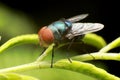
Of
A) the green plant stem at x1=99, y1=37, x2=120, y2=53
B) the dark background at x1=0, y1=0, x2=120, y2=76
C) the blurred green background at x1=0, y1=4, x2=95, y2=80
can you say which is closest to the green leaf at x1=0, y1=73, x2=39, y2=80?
the green plant stem at x1=99, y1=37, x2=120, y2=53

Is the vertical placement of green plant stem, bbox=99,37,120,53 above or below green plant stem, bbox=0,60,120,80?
above

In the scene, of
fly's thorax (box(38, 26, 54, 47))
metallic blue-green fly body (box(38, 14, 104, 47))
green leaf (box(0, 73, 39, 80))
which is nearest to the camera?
green leaf (box(0, 73, 39, 80))

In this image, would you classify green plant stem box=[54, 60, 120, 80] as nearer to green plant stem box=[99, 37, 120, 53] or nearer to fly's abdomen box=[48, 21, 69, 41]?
green plant stem box=[99, 37, 120, 53]

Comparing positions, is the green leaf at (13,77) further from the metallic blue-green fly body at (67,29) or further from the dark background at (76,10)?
the dark background at (76,10)

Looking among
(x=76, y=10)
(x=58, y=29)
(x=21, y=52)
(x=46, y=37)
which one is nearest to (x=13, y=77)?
(x=46, y=37)

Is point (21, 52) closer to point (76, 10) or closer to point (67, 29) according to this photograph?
point (67, 29)

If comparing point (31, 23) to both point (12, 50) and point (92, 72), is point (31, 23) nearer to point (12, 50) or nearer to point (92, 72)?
point (12, 50)

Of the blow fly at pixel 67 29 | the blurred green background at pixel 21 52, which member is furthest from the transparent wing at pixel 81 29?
the blurred green background at pixel 21 52

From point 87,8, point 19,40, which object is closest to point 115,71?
point 87,8
